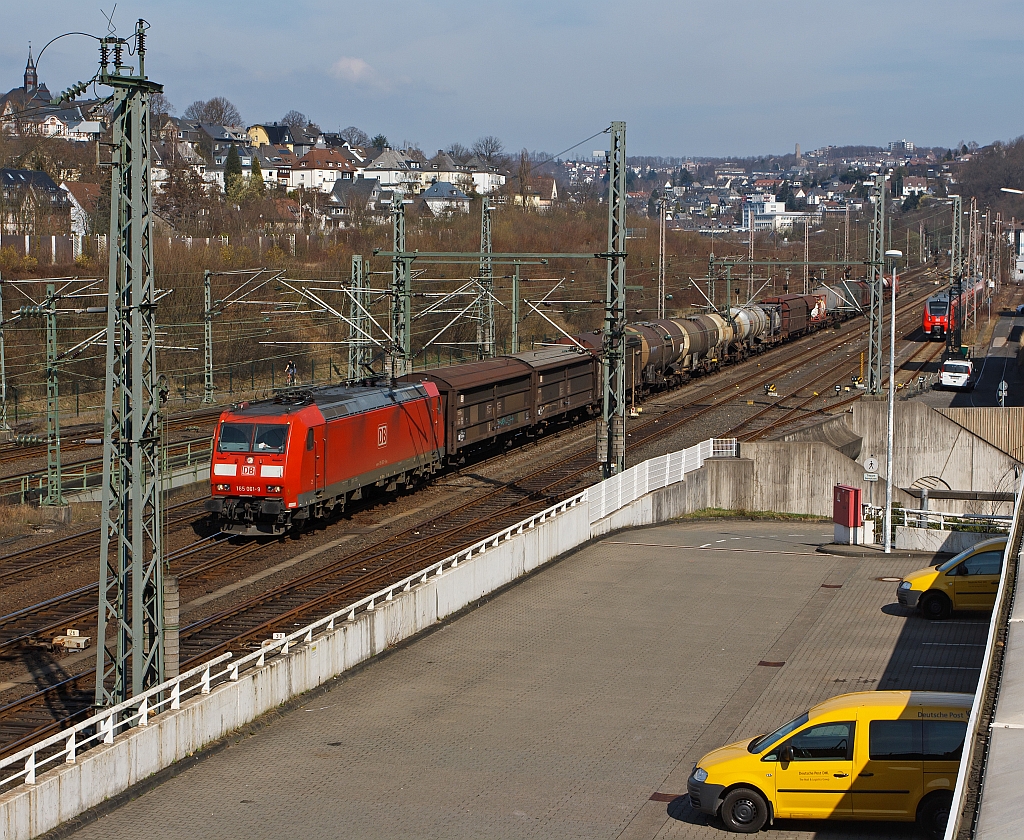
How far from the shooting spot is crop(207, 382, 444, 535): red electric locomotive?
80.5ft

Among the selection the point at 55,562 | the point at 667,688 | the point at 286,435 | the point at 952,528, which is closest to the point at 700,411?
the point at 952,528

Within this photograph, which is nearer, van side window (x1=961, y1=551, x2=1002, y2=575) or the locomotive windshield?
van side window (x1=961, y1=551, x2=1002, y2=575)

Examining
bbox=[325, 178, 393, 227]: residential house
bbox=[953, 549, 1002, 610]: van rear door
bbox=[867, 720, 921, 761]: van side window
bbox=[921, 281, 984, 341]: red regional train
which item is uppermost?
bbox=[325, 178, 393, 227]: residential house

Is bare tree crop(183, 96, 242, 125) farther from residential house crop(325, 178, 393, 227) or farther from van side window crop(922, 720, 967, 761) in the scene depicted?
van side window crop(922, 720, 967, 761)

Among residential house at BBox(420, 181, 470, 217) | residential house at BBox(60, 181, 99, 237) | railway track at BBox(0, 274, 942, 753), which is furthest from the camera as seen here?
residential house at BBox(420, 181, 470, 217)

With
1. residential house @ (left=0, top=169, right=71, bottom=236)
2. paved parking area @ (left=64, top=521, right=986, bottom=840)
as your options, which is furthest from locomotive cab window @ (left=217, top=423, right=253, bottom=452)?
residential house @ (left=0, top=169, right=71, bottom=236)

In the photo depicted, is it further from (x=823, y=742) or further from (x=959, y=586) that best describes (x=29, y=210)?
(x=823, y=742)

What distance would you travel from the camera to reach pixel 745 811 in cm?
1182

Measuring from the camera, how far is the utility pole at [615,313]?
2661cm

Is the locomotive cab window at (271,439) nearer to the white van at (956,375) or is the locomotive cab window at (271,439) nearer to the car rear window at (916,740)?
the car rear window at (916,740)

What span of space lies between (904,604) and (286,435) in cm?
1210

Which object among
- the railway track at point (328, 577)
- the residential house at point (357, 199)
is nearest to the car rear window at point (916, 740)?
the railway track at point (328, 577)

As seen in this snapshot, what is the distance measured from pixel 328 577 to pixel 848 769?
41.4 feet

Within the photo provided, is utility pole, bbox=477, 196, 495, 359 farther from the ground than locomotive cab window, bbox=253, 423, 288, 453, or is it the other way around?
utility pole, bbox=477, 196, 495, 359
